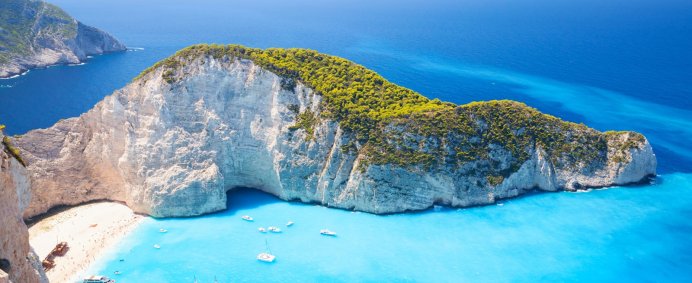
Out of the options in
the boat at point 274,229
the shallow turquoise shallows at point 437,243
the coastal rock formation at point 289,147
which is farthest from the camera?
the coastal rock formation at point 289,147

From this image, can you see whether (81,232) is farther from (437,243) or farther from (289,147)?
(437,243)

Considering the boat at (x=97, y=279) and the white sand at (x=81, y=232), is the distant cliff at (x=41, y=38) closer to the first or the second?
the white sand at (x=81, y=232)

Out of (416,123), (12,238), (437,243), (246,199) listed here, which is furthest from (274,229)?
(12,238)

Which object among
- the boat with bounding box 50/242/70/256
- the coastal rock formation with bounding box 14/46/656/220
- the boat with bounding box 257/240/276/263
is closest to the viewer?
the boat with bounding box 257/240/276/263

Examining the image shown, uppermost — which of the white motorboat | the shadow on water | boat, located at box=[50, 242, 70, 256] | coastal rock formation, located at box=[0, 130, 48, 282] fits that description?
coastal rock formation, located at box=[0, 130, 48, 282]

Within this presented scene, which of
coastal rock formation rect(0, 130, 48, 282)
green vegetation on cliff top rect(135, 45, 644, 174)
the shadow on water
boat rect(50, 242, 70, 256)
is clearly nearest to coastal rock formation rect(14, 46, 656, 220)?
green vegetation on cliff top rect(135, 45, 644, 174)

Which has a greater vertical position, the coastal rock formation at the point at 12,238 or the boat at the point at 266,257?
the coastal rock formation at the point at 12,238

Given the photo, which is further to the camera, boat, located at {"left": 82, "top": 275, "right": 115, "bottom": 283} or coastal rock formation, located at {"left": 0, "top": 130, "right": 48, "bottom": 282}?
boat, located at {"left": 82, "top": 275, "right": 115, "bottom": 283}

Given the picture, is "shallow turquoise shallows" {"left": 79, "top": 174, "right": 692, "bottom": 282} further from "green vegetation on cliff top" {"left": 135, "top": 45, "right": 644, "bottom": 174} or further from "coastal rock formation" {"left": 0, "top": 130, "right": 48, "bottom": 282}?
"coastal rock formation" {"left": 0, "top": 130, "right": 48, "bottom": 282}

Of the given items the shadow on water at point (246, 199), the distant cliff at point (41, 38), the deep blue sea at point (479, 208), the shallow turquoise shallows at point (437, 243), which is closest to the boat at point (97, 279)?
the deep blue sea at point (479, 208)
